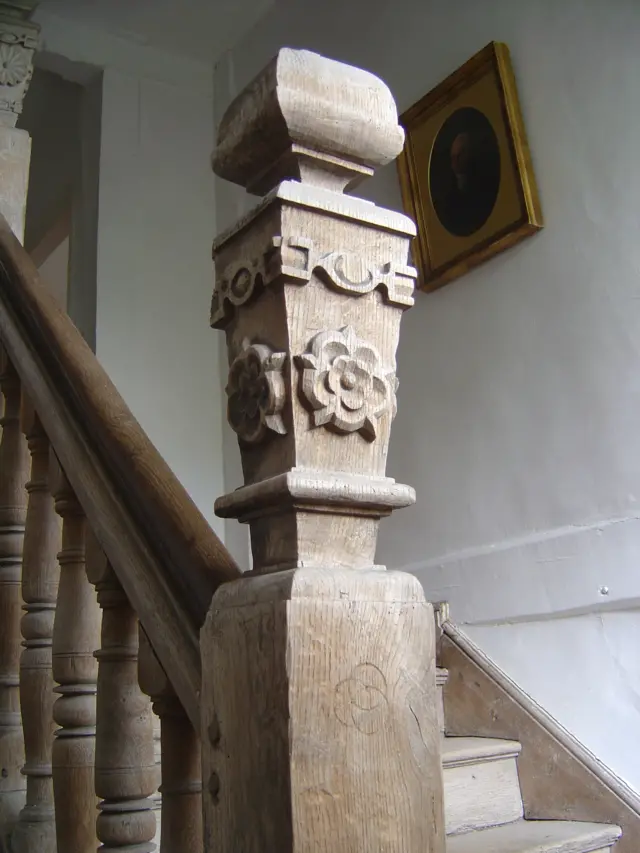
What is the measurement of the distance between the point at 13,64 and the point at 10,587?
5.31 ft

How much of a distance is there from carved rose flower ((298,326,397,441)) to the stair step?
122 cm

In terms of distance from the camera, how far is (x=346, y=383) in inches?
28.8

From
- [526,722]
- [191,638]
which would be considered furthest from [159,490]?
[526,722]

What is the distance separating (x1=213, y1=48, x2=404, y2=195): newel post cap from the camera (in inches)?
29.6

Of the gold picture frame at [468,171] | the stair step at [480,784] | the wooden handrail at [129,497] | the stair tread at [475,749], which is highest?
the gold picture frame at [468,171]

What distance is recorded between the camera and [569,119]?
2373 millimetres

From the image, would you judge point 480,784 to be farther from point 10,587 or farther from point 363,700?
point 363,700

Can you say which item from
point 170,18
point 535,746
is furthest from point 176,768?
point 170,18

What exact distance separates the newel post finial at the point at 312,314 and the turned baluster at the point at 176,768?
183mm

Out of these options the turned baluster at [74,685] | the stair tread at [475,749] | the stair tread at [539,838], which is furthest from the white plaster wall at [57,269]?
the turned baluster at [74,685]

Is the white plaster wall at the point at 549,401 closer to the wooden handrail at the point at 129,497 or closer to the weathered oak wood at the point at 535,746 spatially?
the weathered oak wood at the point at 535,746

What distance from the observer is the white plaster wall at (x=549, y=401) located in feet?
6.96

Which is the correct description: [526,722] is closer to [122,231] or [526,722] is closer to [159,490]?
[159,490]

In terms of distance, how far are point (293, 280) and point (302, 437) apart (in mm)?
132
